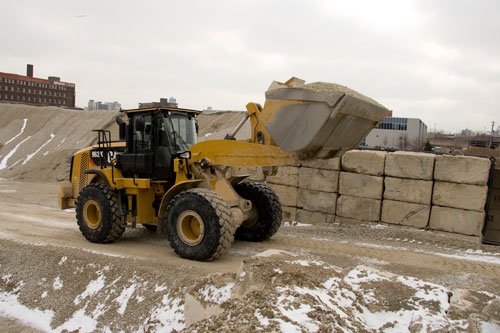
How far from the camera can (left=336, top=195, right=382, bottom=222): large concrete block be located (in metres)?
10.2

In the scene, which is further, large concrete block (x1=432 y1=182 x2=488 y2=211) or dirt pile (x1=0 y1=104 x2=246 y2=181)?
dirt pile (x1=0 y1=104 x2=246 y2=181)

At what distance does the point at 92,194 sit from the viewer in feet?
27.0

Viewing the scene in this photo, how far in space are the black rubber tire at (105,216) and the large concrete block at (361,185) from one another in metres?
5.56

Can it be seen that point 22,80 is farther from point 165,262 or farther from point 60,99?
point 165,262

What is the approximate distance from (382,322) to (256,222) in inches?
170

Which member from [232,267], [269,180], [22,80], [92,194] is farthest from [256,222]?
[22,80]

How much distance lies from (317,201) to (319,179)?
591mm

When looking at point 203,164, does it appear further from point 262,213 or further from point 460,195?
point 460,195

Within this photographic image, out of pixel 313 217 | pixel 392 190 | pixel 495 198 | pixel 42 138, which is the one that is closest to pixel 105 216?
pixel 313 217

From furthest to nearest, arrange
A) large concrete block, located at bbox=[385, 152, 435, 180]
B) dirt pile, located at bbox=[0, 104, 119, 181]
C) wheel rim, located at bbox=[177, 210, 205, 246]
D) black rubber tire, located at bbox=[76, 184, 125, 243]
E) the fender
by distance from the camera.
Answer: dirt pile, located at bbox=[0, 104, 119, 181], large concrete block, located at bbox=[385, 152, 435, 180], the fender, black rubber tire, located at bbox=[76, 184, 125, 243], wheel rim, located at bbox=[177, 210, 205, 246]

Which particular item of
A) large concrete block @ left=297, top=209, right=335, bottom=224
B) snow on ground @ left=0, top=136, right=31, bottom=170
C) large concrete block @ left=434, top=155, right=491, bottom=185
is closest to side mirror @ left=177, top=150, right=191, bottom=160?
large concrete block @ left=297, top=209, right=335, bottom=224

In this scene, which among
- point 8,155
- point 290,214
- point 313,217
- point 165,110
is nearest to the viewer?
point 165,110

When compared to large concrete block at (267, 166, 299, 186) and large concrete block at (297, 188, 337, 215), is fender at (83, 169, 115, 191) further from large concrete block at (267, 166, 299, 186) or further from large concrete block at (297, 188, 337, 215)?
large concrete block at (297, 188, 337, 215)

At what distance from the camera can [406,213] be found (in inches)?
387
